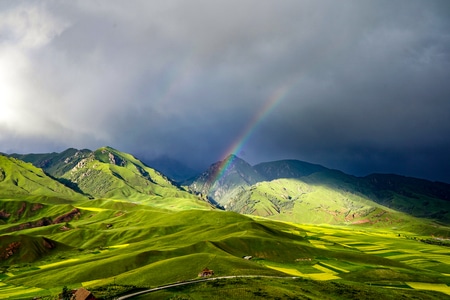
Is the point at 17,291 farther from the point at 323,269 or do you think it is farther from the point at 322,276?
the point at 323,269

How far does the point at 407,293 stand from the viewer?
94125mm

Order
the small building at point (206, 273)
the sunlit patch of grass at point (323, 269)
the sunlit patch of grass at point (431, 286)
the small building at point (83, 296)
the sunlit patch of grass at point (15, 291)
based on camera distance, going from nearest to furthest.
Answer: the small building at point (83, 296)
the sunlit patch of grass at point (15, 291)
the small building at point (206, 273)
the sunlit patch of grass at point (431, 286)
the sunlit patch of grass at point (323, 269)

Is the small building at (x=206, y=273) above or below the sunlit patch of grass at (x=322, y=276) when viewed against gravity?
above

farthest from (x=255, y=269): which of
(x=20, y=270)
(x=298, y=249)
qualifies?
(x=20, y=270)

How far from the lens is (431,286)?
11281 cm

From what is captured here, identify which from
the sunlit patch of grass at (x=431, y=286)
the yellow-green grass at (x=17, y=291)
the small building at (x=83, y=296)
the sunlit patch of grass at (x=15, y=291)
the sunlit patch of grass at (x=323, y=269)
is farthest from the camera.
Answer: the sunlit patch of grass at (x=323, y=269)

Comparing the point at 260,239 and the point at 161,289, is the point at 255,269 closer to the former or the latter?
the point at 161,289

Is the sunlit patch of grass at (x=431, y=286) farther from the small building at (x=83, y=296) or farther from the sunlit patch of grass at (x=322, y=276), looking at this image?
the small building at (x=83, y=296)

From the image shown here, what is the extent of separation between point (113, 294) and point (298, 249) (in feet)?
391

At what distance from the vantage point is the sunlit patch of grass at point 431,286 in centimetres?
10685

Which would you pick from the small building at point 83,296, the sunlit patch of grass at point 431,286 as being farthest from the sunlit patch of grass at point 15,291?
the sunlit patch of grass at point 431,286

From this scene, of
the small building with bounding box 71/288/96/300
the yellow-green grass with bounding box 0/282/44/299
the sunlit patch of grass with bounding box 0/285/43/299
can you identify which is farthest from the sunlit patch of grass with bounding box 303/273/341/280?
the sunlit patch of grass with bounding box 0/285/43/299

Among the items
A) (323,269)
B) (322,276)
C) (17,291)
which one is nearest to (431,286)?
(322,276)

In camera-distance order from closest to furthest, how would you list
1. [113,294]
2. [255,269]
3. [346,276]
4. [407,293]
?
[113,294] → [407,293] → [255,269] → [346,276]
